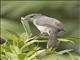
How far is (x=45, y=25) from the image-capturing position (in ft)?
2.25

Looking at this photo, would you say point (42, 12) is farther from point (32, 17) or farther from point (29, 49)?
point (29, 49)

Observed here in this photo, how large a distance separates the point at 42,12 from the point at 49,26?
0.08 meters

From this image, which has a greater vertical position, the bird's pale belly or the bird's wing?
the bird's wing

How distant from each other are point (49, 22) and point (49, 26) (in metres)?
0.01

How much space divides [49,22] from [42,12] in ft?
0.24

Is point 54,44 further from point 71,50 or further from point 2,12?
point 2,12

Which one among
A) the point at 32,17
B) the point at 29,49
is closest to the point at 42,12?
the point at 32,17

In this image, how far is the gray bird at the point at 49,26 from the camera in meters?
0.68

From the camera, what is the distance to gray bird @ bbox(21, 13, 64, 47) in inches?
26.9

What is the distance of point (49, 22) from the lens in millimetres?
685

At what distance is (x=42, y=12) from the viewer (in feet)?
2.44

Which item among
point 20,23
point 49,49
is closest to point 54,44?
point 49,49

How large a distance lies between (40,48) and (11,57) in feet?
0.32

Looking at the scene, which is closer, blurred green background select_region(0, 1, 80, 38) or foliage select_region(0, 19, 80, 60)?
foliage select_region(0, 19, 80, 60)
